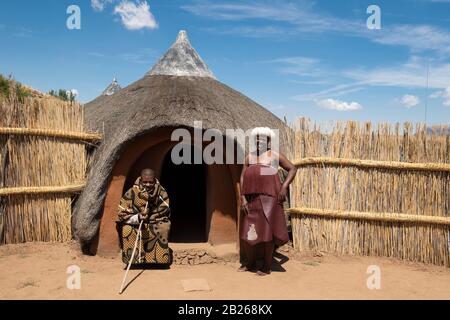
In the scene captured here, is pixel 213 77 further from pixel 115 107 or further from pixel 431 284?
pixel 431 284

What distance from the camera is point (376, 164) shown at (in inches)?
233

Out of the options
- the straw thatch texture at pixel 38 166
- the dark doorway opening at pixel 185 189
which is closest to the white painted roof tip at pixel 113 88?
the dark doorway opening at pixel 185 189

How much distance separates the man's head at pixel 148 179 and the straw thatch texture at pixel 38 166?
5.51 ft

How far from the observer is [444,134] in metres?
5.76

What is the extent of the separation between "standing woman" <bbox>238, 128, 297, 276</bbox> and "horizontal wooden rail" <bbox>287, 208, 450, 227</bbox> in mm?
1266

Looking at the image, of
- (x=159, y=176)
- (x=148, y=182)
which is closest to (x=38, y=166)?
(x=159, y=176)

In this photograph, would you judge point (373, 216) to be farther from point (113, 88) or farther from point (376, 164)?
point (113, 88)

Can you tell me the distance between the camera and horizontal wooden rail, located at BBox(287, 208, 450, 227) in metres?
5.69

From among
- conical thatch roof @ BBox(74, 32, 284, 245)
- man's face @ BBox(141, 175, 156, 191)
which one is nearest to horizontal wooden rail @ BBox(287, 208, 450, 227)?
conical thatch roof @ BBox(74, 32, 284, 245)

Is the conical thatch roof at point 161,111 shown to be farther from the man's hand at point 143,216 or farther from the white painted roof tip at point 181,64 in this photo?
the man's hand at point 143,216

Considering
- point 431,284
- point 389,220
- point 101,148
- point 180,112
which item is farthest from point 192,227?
point 431,284

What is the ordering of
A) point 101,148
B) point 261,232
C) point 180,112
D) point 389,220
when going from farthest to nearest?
1. point 101,148
2. point 389,220
3. point 180,112
4. point 261,232

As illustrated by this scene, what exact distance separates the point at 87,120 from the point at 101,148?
931 mm

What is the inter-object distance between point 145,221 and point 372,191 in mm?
3452
